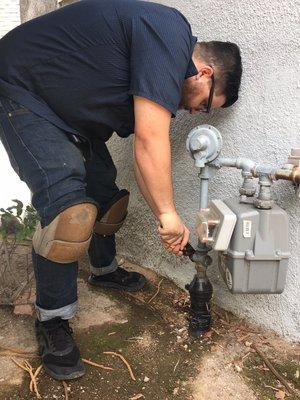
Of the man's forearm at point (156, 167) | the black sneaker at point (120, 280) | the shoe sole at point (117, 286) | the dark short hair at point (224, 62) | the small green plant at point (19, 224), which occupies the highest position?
the dark short hair at point (224, 62)

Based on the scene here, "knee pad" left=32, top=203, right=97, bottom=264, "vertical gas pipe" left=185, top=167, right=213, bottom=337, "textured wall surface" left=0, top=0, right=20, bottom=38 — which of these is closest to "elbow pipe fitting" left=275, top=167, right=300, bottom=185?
"vertical gas pipe" left=185, top=167, right=213, bottom=337

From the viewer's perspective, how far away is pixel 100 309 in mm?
2256

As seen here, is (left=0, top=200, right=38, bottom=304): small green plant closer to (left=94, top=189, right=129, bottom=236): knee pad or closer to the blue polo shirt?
(left=94, top=189, right=129, bottom=236): knee pad

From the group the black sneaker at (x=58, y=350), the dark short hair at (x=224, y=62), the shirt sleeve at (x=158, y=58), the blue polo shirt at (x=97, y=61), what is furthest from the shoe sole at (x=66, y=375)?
the dark short hair at (x=224, y=62)

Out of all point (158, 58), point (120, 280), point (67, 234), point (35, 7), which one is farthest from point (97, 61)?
point (35, 7)

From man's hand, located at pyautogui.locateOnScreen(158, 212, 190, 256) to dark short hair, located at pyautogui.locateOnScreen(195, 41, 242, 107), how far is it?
573 millimetres

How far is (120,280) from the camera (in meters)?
2.45

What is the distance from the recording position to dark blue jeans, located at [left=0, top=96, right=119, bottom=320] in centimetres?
166

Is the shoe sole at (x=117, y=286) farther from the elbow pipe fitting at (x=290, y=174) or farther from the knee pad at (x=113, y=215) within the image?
the elbow pipe fitting at (x=290, y=174)

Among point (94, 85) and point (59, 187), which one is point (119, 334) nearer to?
point (59, 187)

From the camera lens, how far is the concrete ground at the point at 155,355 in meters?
1.74

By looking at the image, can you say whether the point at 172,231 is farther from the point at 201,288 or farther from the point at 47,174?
the point at 47,174

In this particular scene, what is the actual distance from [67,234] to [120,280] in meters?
0.87

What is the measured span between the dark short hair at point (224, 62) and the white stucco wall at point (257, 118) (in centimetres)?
7
